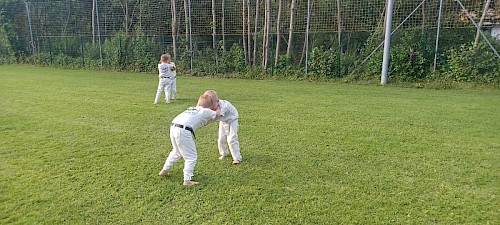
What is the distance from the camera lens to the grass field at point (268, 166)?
3475 millimetres

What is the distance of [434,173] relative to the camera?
437 cm

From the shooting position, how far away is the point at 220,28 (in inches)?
619

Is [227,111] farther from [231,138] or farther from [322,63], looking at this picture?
[322,63]

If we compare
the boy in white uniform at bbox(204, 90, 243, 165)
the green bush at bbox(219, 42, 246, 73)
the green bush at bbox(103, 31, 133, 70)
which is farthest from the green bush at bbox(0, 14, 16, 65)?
the boy in white uniform at bbox(204, 90, 243, 165)

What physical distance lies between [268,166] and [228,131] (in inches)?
26.4

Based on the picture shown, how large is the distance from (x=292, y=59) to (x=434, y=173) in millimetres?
10400

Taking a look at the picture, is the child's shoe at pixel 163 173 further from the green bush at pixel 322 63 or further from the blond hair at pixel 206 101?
the green bush at pixel 322 63

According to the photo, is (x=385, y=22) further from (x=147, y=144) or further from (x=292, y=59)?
(x=147, y=144)

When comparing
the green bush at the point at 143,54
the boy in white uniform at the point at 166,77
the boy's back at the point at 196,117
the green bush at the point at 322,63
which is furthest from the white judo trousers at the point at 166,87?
the green bush at the point at 143,54

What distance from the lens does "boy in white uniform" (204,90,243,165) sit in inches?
180

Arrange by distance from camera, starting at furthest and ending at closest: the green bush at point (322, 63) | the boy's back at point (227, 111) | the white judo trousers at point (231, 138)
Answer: the green bush at point (322, 63) < the white judo trousers at point (231, 138) < the boy's back at point (227, 111)

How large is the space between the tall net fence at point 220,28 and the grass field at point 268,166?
15.3 feet

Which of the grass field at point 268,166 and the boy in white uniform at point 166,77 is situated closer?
the grass field at point 268,166

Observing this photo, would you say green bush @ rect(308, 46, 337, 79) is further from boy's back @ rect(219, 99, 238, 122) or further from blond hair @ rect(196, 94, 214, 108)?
blond hair @ rect(196, 94, 214, 108)
